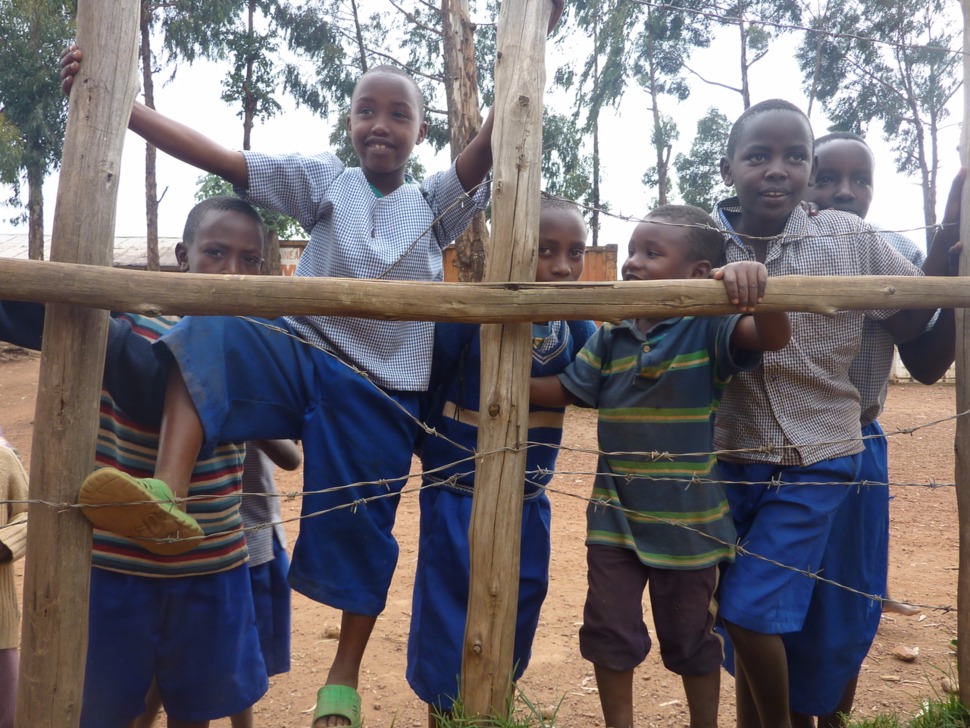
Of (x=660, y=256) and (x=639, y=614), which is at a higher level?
(x=660, y=256)

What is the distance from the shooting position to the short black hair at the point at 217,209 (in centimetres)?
250

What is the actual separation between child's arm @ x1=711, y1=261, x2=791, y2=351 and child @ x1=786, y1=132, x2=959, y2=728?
45 cm

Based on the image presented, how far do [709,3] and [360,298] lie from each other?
527 inches

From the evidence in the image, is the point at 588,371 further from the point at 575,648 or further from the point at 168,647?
the point at 575,648

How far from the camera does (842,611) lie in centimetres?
243

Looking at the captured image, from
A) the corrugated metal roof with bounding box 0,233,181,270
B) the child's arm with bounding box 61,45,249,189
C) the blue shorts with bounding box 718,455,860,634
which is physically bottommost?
the blue shorts with bounding box 718,455,860,634

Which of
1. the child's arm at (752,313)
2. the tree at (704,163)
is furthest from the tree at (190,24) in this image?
the child's arm at (752,313)

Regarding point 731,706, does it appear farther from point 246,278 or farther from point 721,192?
point 721,192

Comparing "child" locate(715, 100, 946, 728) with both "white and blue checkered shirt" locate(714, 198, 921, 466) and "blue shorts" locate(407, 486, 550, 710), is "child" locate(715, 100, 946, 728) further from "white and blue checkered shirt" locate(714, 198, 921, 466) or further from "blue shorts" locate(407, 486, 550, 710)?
"blue shorts" locate(407, 486, 550, 710)

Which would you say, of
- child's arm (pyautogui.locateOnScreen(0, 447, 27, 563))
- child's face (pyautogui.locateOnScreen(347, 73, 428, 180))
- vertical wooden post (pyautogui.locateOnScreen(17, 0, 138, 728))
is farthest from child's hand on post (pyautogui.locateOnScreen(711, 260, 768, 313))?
child's arm (pyautogui.locateOnScreen(0, 447, 27, 563))

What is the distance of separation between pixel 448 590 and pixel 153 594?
0.79 m

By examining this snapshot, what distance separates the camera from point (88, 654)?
7.13 ft

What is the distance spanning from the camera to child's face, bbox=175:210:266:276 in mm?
2459

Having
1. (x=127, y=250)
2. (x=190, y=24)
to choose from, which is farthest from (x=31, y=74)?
(x=127, y=250)
